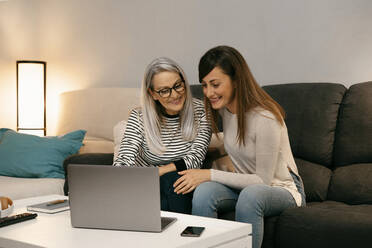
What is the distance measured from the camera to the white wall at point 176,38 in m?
2.76

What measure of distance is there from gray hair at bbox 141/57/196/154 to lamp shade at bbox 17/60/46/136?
2132 millimetres

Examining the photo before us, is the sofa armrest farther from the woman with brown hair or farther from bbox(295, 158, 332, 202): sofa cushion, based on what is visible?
bbox(295, 158, 332, 202): sofa cushion

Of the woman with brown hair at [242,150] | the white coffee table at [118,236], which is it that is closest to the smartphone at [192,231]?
the white coffee table at [118,236]

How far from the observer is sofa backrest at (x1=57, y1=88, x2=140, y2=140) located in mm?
3418

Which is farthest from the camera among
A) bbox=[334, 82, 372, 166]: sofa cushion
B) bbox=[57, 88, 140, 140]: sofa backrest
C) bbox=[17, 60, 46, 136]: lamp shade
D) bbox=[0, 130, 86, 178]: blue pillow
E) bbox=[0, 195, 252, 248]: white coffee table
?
bbox=[17, 60, 46, 136]: lamp shade

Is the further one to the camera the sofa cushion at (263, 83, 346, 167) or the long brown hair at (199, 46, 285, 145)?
the sofa cushion at (263, 83, 346, 167)

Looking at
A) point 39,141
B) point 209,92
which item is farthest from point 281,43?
point 39,141

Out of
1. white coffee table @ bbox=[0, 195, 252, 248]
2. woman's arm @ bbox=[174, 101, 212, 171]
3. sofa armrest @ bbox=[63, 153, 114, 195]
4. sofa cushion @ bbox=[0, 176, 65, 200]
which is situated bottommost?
sofa cushion @ bbox=[0, 176, 65, 200]

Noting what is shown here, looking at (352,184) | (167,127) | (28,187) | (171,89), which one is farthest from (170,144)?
(28,187)

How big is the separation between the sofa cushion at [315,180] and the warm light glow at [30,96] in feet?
8.24

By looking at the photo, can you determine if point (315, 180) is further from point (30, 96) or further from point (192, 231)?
point (30, 96)

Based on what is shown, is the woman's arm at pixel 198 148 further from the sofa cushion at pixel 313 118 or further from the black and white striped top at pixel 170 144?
the sofa cushion at pixel 313 118

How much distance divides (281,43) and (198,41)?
61 centimetres

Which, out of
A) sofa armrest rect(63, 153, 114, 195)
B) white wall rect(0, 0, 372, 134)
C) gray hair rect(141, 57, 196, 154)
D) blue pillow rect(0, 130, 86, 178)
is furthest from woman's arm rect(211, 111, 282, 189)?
blue pillow rect(0, 130, 86, 178)
